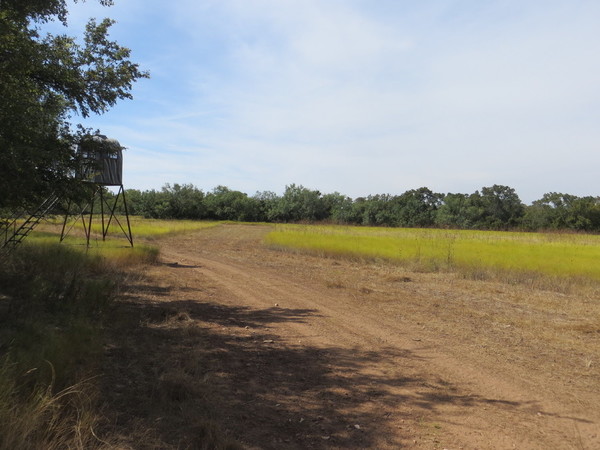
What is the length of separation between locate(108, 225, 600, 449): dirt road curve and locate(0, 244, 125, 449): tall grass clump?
37.2 inches

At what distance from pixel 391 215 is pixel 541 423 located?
66.9m

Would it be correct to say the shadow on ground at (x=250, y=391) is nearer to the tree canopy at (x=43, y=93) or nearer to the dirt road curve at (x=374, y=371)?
the dirt road curve at (x=374, y=371)

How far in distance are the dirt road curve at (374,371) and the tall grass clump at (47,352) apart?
3.10 feet

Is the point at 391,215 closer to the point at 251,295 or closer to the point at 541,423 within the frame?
the point at 251,295

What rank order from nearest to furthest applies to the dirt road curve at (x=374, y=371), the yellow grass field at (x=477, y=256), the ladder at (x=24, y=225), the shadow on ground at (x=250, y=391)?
the shadow on ground at (x=250, y=391) < the dirt road curve at (x=374, y=371) < the ladder at (x=24, y=225) < the yellow grass field at (x=477, y=256)

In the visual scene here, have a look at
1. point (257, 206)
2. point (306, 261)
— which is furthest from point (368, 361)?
point (257, 206)

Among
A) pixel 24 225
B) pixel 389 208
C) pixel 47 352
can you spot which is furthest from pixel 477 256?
pixel 389 208

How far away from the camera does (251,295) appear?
418 inches

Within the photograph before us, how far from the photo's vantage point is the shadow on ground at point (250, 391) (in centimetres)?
370

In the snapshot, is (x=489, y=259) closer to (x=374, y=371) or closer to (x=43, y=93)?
(x=374, y=371)

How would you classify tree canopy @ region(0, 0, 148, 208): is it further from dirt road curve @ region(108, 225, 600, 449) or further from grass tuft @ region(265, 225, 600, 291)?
grass tuft @ region(265, 225, 600, 291)

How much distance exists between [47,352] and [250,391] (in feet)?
6.79

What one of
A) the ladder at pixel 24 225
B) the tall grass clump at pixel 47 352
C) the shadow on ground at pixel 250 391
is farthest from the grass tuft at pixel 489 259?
the ladder at pixel 24 225

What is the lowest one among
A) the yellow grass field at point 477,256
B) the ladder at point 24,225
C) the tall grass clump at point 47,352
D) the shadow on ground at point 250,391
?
the shadow on ground at point 250,391
